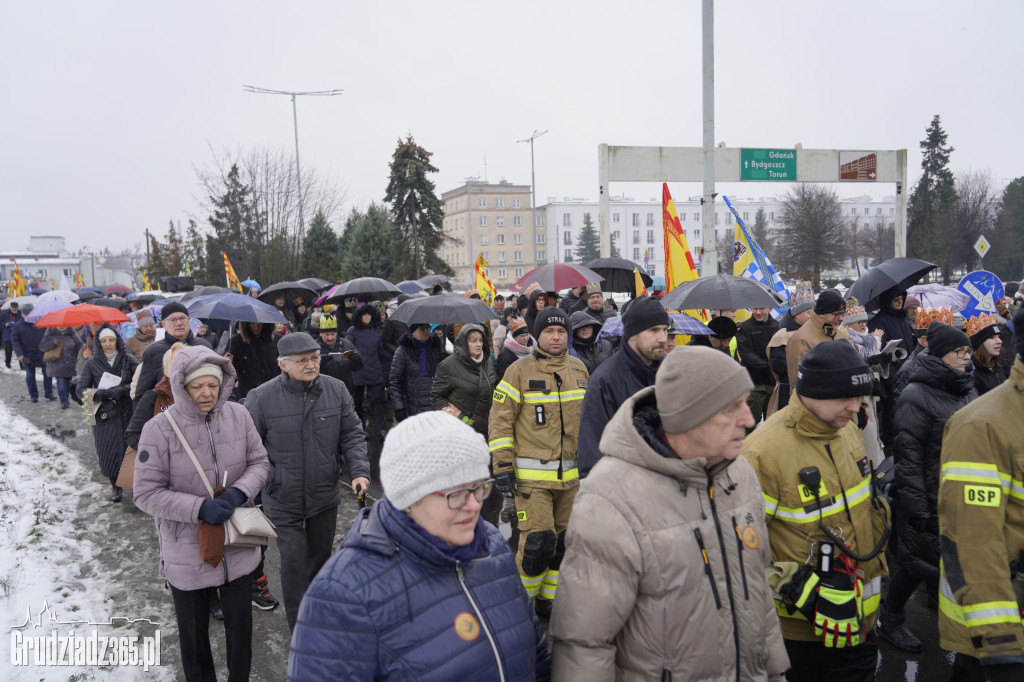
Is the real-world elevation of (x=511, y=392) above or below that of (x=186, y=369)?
below

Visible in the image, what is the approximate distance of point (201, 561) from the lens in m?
3.89

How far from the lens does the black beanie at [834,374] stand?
295 centimetres

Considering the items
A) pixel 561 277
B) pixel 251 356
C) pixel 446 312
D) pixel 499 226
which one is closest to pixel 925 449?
pixel 446 312

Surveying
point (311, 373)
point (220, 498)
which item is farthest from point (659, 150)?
point (220, 498)

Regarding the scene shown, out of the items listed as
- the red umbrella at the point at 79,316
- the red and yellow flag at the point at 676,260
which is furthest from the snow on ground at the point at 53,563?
the red and yellow flag at the point at 676,260

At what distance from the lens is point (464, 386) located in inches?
264

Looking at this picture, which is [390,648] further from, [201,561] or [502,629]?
[201,561]

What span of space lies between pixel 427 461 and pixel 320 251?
32822mm

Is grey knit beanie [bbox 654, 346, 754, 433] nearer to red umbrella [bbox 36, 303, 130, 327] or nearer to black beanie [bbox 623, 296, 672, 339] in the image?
black beanie [bbox 623, 296, 672, 339]

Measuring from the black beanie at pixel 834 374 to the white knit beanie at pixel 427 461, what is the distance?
5.63 feet

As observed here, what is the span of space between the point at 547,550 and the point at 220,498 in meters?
2.26

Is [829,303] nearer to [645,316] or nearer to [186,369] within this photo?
[645,316]

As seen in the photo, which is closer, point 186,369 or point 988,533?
point 988,533

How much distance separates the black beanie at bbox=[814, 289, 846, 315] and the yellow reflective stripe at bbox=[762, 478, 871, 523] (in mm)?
3221
